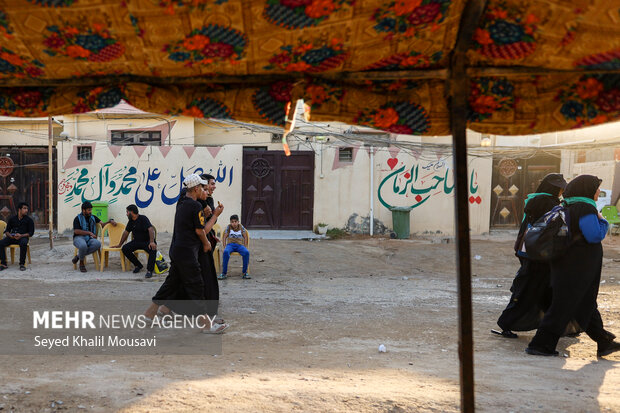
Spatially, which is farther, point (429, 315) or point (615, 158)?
point (615, 158)

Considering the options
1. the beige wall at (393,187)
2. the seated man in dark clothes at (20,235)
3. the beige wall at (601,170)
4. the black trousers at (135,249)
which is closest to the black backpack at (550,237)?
the black trousers at (135,249)

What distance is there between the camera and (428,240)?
13.2 m

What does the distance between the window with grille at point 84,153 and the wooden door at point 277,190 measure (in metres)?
4.36

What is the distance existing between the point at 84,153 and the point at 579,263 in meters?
13.0

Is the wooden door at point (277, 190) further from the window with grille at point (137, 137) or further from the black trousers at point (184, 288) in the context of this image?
the black trousers at point (184, 288)

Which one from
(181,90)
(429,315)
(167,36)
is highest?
(167,36)

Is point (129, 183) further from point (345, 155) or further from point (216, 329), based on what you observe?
point (216, 329)

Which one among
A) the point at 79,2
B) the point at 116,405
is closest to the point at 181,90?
the point at 79,2

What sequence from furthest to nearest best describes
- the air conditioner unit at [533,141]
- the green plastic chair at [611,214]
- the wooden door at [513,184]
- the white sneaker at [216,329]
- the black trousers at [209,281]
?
1. the air conditioner unit at [533,141]
2. the wooden door at [513,184]
3. the green plastic chair at [611,214]
4. the black trousers at [209,281]
5. the white sneaker at [216,329]

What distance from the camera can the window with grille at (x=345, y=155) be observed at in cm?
1364

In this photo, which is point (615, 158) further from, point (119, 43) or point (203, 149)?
point (119, 43)

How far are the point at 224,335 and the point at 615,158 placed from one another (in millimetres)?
13517

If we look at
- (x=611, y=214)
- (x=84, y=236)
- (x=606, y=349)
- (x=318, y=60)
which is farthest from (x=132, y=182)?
(x=611, y=214)

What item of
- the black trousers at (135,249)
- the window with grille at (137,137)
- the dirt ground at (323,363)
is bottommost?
the dirt ground at (323,363)
